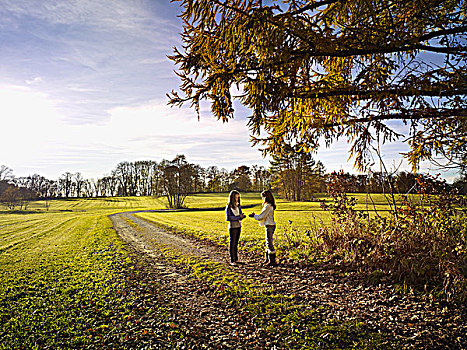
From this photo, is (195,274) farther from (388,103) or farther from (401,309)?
(388,103)

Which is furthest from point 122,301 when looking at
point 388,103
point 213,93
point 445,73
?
point 445,73

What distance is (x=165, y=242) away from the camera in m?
12.2

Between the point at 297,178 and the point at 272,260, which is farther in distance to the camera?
the point at 297,178

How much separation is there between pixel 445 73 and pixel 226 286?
6698 mm

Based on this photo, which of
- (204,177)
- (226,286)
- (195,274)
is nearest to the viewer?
(226,286)

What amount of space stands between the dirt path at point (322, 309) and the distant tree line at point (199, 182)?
2483 millimetres

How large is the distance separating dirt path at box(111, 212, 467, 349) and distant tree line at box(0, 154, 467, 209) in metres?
2.48

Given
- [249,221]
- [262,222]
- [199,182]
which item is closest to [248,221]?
[249,221]

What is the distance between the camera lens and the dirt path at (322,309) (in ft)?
12.7

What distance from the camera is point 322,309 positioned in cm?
475

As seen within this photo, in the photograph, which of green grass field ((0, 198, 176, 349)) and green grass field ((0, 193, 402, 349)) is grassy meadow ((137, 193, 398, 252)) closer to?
green grass field ((0, 193, 402, 349))

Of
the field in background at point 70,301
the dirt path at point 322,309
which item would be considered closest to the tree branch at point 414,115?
the dirt path at point 322,309

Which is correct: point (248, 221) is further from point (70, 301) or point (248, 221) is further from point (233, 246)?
point (70, 301)

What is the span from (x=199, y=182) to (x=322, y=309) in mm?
71058
